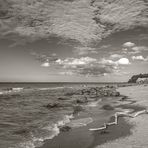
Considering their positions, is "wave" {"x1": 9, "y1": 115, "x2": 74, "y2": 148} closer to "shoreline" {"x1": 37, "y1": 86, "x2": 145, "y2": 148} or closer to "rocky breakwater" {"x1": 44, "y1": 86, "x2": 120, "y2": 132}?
"shoreline" {"x1": 37, "y1": 86, "x2": 145, "y2": 148}

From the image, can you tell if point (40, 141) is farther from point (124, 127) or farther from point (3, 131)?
point (124, 127)

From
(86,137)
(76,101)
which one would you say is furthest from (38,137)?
(76,101)

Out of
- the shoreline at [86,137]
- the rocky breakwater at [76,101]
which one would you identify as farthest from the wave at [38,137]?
the rocky breakwater at [76,101]

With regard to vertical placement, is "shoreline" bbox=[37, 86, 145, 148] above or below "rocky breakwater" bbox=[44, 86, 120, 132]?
above

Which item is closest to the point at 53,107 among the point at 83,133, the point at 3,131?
the point at 3,131

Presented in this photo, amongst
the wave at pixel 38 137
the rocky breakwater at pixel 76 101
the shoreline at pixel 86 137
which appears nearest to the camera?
the shoreline at pixel 86 137

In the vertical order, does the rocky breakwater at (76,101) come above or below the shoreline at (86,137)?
below

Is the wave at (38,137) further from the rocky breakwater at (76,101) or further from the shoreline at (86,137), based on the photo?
the rocky breakwater at (76,101)

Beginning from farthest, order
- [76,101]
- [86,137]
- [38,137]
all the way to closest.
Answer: [76,101] → [38,137] → [86,137]

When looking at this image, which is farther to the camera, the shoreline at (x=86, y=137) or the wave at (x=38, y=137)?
the wave at (x=38, y=137)

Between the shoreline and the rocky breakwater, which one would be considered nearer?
the shoreline

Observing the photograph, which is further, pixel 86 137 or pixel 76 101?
pixel 76 101

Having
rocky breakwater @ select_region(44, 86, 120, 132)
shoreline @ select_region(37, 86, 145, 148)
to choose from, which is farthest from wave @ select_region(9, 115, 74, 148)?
rocky breakwater @ select_region(44, 86, 120, 132)

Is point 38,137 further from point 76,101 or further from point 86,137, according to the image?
point 76,101
